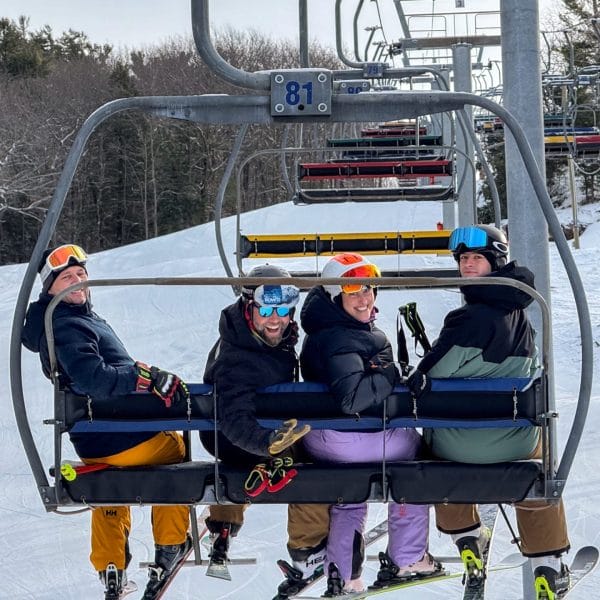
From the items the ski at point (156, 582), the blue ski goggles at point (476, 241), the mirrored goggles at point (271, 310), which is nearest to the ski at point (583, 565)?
the blue ski goggles at point (476, 241)

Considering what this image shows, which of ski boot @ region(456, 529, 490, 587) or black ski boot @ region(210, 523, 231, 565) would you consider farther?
black ski boot @ region(210, 523, 231, 565)

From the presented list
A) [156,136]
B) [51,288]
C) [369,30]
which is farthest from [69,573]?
[156,136]

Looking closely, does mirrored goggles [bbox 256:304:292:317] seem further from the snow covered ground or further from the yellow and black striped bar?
the yellow and black striped bar

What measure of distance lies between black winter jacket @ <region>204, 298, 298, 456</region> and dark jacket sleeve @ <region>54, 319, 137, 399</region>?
31 centimetres

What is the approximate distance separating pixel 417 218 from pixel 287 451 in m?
19.6

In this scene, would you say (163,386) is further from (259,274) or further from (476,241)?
(476,241)

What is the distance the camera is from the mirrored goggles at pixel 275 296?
3.95 meters

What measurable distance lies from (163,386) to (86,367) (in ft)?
0.97

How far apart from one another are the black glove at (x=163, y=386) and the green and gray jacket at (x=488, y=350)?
33.9 inches

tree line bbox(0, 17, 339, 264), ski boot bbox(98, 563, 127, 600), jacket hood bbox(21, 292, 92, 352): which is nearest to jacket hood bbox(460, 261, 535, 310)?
jacket hood bbox(21, 292, 92, 352)

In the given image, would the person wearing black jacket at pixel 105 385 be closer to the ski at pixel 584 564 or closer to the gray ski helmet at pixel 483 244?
the gray ski helmet at pixel 483 244

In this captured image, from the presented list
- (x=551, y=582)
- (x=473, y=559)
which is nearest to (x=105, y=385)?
(x=473, y=559)

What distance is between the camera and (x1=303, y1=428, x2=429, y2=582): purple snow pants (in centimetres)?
409

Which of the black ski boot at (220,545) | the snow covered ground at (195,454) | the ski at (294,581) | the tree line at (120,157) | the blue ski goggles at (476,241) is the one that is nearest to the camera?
the blue ski goggles at (476,241)
